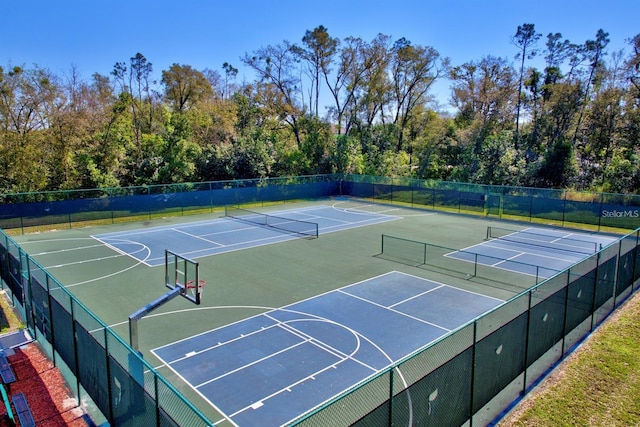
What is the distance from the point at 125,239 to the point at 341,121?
128 feet

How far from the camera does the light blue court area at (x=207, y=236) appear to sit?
76.9 ft

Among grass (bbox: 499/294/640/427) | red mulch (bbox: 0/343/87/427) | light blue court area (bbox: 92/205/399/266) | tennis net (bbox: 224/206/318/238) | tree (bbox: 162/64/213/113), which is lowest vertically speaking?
red mulch (bbox: 0/343/87/427)

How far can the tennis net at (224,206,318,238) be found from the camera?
93.4ft

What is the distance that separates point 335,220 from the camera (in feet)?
107

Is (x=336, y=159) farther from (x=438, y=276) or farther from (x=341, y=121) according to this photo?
(x=438, y=276)

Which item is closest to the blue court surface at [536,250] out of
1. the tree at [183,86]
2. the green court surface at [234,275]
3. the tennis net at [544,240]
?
A: the tennis net at [544,240]

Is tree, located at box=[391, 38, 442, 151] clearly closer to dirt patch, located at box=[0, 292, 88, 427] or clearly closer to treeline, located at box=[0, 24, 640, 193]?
treeline, located at box=[0, 24, 640, 193]

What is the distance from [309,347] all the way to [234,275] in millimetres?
7602

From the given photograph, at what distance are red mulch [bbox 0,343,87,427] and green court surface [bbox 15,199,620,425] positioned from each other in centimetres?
212

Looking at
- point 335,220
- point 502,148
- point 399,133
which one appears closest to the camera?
point 335,220

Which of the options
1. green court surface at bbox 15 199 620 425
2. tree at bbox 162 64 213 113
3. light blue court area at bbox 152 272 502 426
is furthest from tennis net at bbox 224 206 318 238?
tree at bbox 162 64 213 113

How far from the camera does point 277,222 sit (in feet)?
105

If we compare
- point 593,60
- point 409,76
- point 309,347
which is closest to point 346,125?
point 409,76

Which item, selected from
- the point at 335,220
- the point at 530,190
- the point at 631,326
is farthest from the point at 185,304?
the point at 530,190
